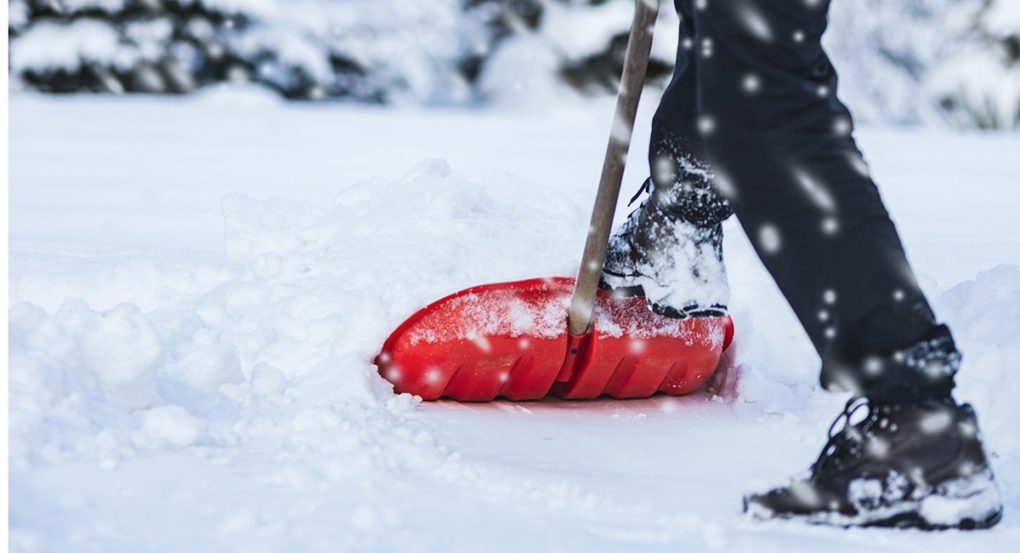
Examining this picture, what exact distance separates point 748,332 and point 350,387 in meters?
0.68

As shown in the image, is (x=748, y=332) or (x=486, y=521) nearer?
(x=486, y=521)

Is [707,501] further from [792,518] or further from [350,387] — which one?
[350,387]

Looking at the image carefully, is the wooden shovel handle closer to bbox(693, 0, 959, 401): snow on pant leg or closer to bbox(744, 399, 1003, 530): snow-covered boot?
bbox(693, 0, 959, 401): snow on pant leg

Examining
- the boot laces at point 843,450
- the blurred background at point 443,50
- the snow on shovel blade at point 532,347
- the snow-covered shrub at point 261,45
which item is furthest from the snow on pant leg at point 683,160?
the snow-covered shrub at point 261,45

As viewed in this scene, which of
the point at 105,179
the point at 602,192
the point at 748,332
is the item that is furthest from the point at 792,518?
the point at 105,179

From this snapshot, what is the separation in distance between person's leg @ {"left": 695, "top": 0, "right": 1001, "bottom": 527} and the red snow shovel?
329mm

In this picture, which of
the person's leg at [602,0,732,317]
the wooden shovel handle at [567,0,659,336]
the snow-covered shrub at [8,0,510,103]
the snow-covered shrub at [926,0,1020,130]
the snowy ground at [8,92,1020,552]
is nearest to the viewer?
the snowy ground at [8,92,1020,552]

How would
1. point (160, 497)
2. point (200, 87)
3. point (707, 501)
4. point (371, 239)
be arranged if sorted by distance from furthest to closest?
point (200, 87) < point (371, 239) < point (707, 501) < point (160, 497)

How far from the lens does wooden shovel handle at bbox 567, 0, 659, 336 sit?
122cm

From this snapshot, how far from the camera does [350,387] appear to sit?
1.35m

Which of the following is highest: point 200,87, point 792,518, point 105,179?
point 792,518

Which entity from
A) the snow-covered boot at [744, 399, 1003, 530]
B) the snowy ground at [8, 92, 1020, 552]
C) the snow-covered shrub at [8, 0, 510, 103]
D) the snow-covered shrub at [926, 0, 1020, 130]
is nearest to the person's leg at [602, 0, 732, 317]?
the snowy ground at [8, 92, 1020, 552]

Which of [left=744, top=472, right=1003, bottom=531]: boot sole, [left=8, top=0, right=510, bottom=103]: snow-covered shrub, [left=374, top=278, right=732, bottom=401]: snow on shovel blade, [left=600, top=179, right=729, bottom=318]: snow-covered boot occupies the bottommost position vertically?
[left=8, top=0, right=510, bottom=103]: snow-covered shrub

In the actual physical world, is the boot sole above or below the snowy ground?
above
